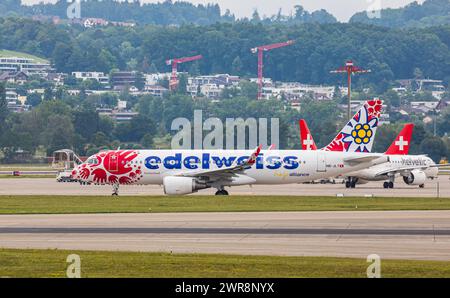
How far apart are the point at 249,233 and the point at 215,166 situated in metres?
30.4

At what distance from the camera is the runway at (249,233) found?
143ft

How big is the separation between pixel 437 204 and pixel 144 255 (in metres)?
30.5

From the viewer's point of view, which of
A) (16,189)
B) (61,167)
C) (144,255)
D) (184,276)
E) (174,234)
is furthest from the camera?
(61,167)

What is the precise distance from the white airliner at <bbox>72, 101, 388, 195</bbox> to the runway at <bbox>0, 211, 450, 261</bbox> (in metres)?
18.8

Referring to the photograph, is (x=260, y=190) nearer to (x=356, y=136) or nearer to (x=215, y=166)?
(x=356, y=136)

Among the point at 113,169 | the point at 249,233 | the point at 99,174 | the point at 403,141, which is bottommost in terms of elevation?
the point at 249,233

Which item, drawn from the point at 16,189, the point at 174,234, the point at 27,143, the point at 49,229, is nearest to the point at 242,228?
the point at 174,234

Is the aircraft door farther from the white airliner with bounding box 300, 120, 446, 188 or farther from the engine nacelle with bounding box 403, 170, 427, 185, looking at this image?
the engine nacelle with bounding box 403, 170, 427, 185

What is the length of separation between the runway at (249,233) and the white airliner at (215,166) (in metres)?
18.8

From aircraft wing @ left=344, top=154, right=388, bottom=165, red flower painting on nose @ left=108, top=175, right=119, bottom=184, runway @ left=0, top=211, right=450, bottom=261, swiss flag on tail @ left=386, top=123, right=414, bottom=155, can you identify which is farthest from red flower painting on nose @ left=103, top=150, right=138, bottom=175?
swiss flag on tail @ left=386, top=123, right=414, bottom=155

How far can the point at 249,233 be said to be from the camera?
49.5m

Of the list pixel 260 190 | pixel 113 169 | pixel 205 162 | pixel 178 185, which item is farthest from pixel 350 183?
pixel 113 169

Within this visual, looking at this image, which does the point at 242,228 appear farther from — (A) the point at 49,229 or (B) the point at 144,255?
(B) the point at 144,255
